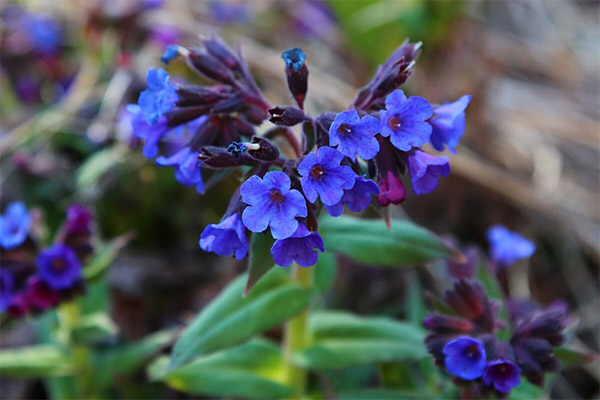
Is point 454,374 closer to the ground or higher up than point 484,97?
higher up

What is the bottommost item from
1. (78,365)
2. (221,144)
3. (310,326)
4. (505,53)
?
(505,53)

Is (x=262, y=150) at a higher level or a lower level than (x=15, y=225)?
higher

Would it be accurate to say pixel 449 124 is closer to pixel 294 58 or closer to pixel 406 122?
pixel 406 122

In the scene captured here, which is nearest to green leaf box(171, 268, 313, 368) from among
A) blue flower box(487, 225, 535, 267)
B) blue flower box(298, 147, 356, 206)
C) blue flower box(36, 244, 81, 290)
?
blue flower box(36, 244, 81, 290)

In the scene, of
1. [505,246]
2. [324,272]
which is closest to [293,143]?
[324,272]

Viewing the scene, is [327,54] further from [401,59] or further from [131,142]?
[401,59]

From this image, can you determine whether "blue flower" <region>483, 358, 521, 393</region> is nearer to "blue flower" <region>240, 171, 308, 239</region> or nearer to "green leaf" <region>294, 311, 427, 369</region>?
"green leaf" <region>294, 311, 427, 369</region>

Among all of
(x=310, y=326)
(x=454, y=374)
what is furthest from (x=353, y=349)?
(x=454, y=374)
